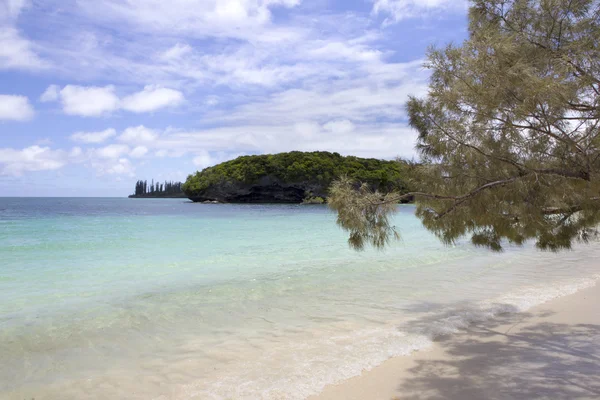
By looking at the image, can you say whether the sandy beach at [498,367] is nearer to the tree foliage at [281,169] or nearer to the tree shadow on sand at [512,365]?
the tree shadow on sand at [512,365]

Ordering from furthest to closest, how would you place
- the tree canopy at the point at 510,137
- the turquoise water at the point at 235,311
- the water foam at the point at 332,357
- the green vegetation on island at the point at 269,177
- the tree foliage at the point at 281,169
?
the green vegetation on island at the point at 269,177
the tree foliage at the point at 281,169
the turquoise water at the point at 235,311
the water foam at the point at 332,357
the tree canopy at the point at 510,137

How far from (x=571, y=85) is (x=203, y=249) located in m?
11.5

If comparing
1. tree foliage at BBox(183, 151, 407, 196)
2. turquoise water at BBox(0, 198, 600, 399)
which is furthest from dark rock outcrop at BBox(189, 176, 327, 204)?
turquoise water at BBox(0, 198, 600, 399)

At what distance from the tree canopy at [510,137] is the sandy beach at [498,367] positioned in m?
1.02

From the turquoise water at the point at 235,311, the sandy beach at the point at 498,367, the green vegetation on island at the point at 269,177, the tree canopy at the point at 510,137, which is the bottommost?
the turquoise water at the point at 235,311

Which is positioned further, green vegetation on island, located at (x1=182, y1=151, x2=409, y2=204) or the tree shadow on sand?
green vegetation on island, located at (x1=182, y1=151, x2=409, y2=204)

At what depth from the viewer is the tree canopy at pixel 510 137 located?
8.77 feet

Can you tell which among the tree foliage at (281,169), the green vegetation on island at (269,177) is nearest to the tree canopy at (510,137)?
the tree foliage at (281,169)

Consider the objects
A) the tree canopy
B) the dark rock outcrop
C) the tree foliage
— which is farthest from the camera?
the dark rock outcrop

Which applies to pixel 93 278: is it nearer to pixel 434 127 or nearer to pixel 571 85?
pixel 434 127

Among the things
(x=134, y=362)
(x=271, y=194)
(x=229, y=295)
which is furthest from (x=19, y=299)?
(x=271, y=194)

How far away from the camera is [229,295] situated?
6945mm

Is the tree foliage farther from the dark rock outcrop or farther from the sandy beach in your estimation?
the sandy beach

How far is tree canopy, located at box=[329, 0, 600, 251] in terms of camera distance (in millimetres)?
2672
